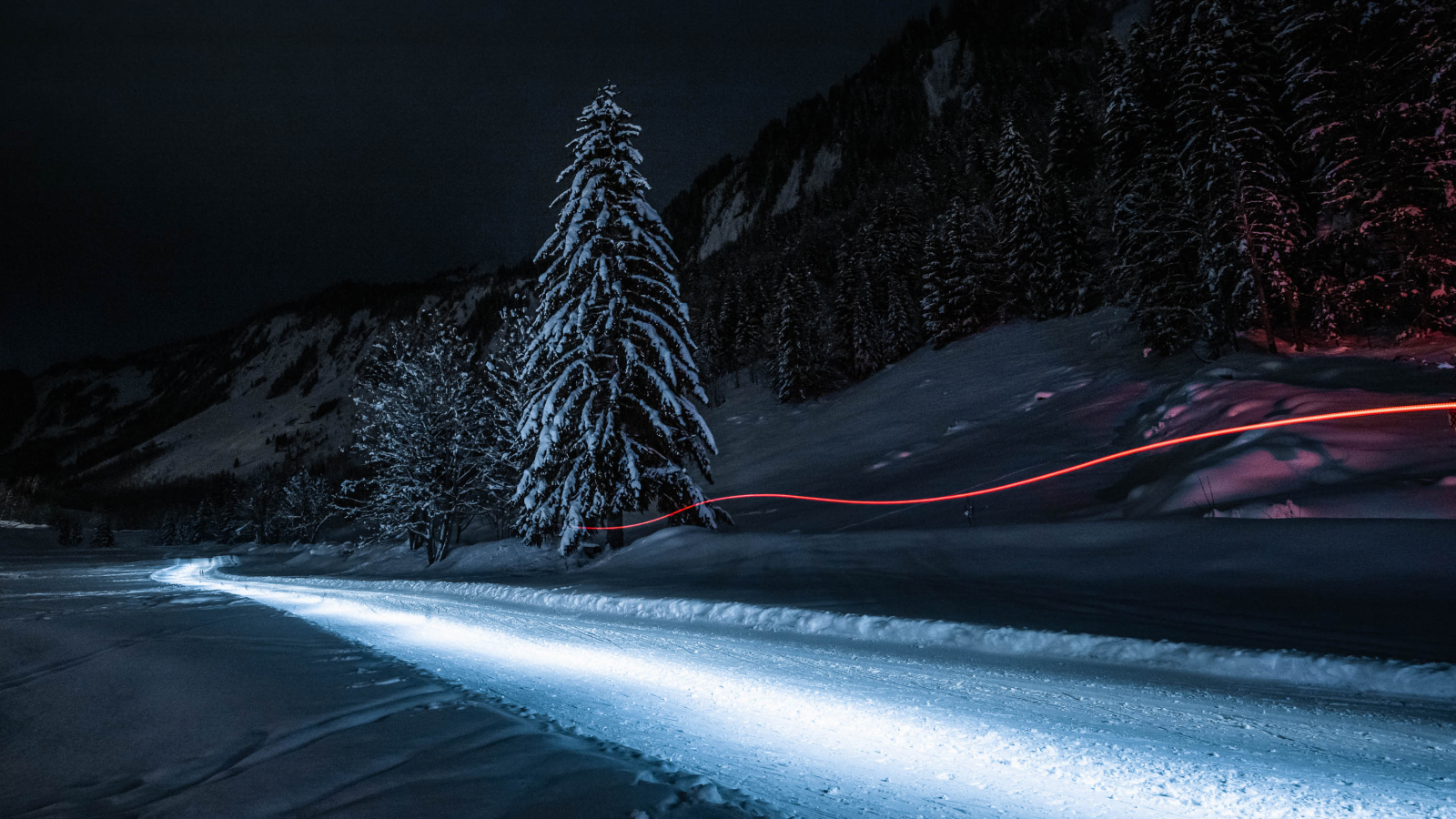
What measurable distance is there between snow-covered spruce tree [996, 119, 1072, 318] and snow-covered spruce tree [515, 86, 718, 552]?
37395 mm

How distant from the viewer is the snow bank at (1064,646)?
326 cm

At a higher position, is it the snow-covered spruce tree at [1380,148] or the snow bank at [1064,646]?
the snow-covered spruce tree at [1380,148]

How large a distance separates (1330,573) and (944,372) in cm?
3720

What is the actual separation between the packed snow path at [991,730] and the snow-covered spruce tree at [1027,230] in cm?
4760

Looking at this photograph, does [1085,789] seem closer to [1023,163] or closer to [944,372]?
[944,372]

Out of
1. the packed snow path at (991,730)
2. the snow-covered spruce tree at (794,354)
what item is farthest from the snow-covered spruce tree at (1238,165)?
the snow-covered spruce tree at (794,354)

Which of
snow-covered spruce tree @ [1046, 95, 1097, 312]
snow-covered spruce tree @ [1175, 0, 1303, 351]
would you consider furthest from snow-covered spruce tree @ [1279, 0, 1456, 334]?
snow-covered spruce tree @ [1046, 95, 1097, 312]

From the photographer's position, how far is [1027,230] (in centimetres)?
4881

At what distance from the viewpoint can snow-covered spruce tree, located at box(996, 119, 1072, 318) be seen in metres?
46.8

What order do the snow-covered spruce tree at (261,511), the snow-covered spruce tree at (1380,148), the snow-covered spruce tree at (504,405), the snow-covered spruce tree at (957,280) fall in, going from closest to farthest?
the snow-covered spruce tree at (1380,148)
the snow-covered spruce tree at (504,405)
the snow-covered spruce tree at (957,280)
the snow-covered spruce tree at (261,511)

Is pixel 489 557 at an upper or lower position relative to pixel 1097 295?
lower

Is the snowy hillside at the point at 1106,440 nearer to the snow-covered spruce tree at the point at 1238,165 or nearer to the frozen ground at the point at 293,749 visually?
the snow-covered spruce tree at the point at 1238,165

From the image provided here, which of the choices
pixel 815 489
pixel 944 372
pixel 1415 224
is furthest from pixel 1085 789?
pixel 944 372

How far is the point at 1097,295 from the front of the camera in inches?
1757
